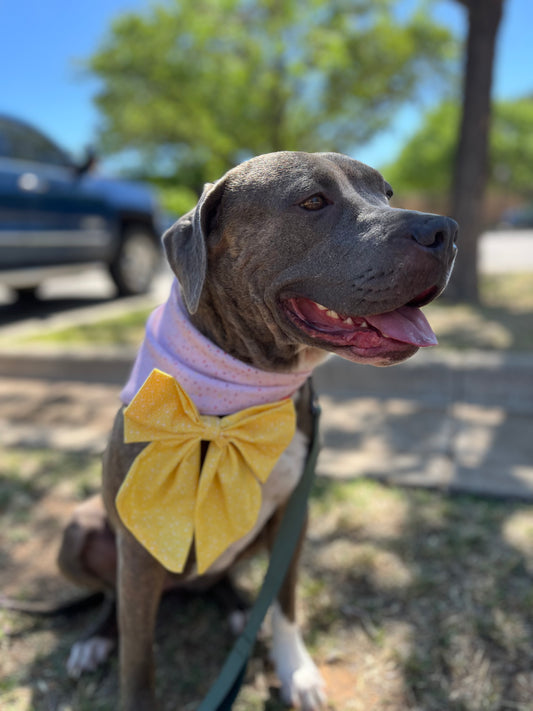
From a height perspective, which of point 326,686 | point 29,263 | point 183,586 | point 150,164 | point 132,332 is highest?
point 150,164

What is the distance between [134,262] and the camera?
8141 mm

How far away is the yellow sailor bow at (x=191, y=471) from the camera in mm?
1663

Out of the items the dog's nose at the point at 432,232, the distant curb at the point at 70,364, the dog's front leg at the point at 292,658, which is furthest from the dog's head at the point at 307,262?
the distant curb at the point at 70,364

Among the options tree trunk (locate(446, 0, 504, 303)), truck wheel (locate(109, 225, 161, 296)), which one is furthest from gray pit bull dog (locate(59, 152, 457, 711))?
truck wheel (locate(109, 225, 161, 296))

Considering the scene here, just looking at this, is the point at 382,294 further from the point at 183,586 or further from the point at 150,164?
the point at 150,164

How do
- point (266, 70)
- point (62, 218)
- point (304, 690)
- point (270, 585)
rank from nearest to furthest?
point (270, 585) → point (304, 690) → point (62, 218) → point (266, 70)

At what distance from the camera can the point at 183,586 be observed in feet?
7.25

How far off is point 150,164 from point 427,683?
2819cm

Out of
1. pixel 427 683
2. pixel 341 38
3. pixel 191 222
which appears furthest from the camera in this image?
pixel 341 38

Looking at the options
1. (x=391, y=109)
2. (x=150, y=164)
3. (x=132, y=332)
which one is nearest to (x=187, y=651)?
(x=132, y=332)

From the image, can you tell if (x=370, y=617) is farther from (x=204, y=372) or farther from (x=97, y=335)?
(x=97, y=335)

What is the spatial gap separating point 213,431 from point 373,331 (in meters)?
0.57

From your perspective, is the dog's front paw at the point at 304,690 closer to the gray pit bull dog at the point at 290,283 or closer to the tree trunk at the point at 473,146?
the gray pit bull dog at the point at 290,283

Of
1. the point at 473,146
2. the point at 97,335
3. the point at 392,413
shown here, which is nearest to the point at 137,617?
the point at 392,413
